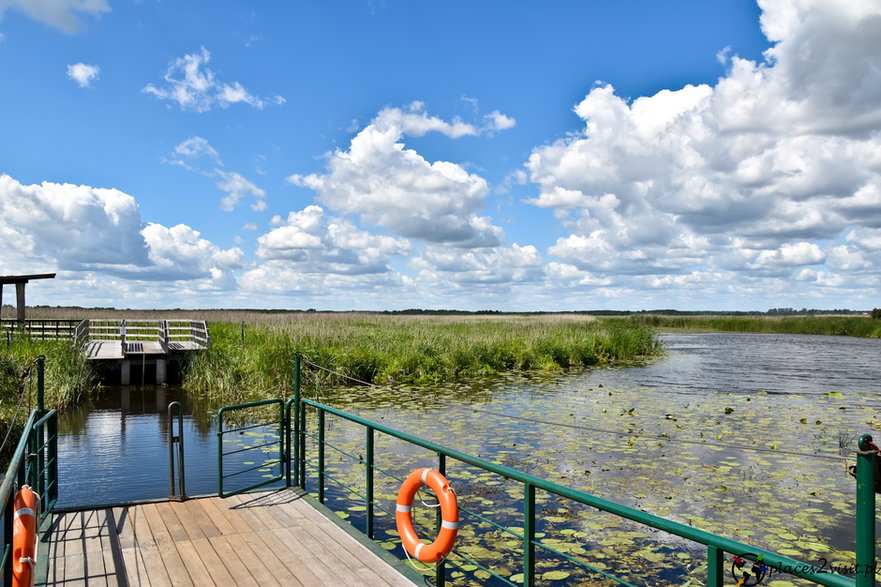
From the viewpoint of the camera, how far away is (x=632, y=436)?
1202cm

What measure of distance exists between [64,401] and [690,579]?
637 inches

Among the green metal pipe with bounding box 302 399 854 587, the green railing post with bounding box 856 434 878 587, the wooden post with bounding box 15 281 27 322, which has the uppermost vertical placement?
the wooden post with bounding box 15 281 27 322

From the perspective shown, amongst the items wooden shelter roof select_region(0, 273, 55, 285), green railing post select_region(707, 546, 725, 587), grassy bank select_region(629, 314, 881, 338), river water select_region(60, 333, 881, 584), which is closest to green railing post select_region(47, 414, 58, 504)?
river water select_region(60, 333, 881, 584)

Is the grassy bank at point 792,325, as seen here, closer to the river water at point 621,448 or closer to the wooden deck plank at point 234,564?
the river water at point 621,448

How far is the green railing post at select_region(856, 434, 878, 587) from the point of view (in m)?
2.18

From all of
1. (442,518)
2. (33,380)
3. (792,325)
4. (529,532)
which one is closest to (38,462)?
(442,518)

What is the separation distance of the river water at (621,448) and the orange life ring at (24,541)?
14.0ft

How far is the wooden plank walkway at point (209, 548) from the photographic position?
180 inches

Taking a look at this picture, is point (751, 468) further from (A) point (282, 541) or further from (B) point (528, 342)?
(B) point (528, 342)

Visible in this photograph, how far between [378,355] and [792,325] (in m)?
59.8

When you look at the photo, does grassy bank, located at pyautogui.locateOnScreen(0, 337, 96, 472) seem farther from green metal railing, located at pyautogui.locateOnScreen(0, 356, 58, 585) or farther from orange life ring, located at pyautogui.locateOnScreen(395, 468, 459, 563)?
orange life ring, located at pyautogui.locateOnScreen(395, 468, 459, 563)

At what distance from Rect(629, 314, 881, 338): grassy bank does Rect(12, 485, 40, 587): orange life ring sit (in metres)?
55.7

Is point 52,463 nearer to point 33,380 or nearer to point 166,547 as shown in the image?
point 166,547

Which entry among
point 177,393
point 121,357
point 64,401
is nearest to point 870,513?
point 64,401
